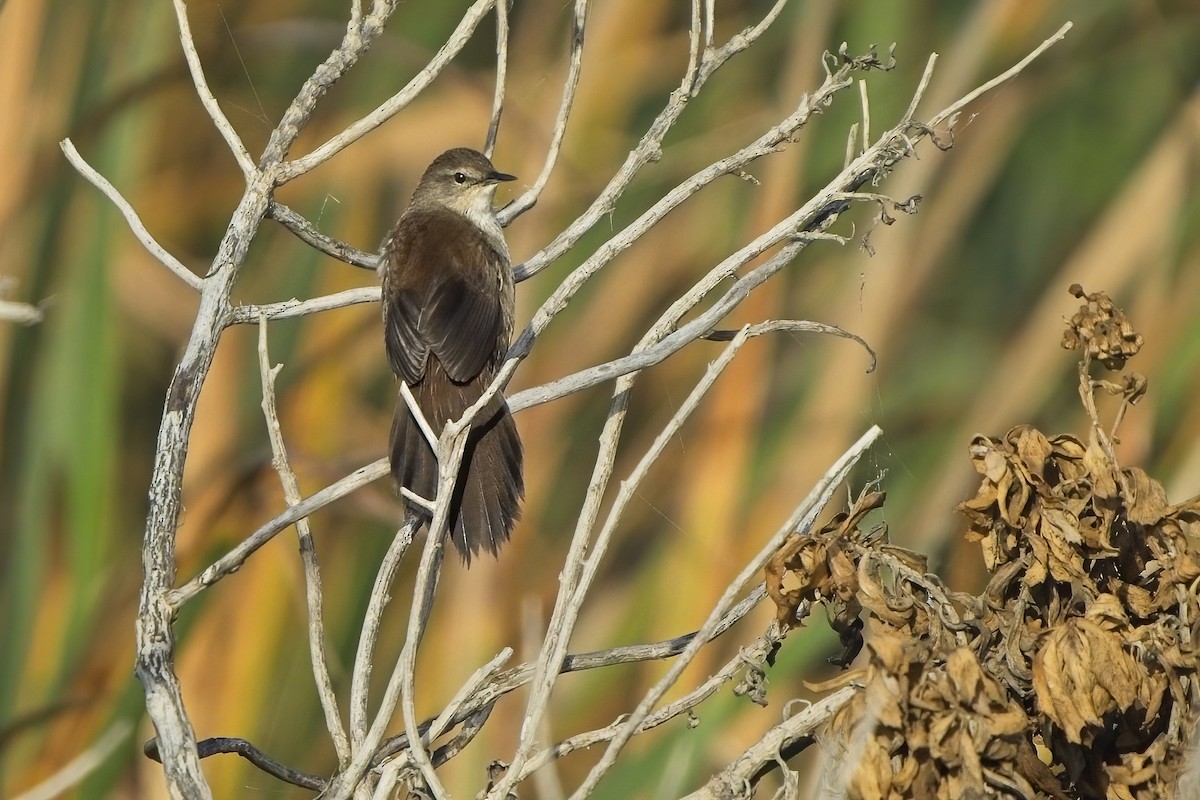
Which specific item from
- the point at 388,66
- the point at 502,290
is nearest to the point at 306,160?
the point at 502,290

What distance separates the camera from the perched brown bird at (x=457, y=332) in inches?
104

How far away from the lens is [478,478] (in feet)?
8.68

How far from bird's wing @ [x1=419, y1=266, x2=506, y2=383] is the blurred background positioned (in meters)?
0.72

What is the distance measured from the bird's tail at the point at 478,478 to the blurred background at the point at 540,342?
106 centimetres

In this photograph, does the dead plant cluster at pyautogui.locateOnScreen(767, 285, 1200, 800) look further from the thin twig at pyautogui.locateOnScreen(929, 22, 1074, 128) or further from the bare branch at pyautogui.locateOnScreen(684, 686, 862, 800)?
the thin twig at pyautogui.locateOnScreen(929, 22, 1074, 128)

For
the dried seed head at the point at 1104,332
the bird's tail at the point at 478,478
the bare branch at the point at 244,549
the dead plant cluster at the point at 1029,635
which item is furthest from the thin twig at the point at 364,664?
the dried seed head at the point at 1104,332

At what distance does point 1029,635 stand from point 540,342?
2509mm

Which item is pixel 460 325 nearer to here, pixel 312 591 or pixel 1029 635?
pixel 312 591

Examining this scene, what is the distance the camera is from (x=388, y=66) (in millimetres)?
3873

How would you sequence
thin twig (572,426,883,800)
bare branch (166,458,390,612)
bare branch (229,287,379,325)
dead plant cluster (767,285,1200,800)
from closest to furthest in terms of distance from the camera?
dead plant cluster (767,285,1200,800) → thin twig (572,426,883,800) → bare branch (166,458,390,612) → bare branch (229,287,379,325)

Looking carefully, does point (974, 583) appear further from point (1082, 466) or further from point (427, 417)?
point (1082, 466)

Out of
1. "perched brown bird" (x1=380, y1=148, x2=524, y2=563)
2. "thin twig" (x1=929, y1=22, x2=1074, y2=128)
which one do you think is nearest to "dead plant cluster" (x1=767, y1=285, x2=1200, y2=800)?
"thin twig" (x1=929, y1=22, x2=1074, y2=128)

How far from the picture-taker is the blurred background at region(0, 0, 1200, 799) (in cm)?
370

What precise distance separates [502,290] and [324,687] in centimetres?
136
